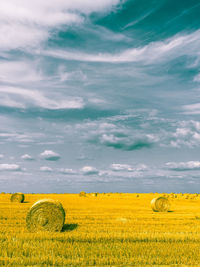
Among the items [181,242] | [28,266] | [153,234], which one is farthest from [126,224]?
[28,266]

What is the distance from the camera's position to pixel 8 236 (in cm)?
1243

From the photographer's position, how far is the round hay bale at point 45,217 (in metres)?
14.8

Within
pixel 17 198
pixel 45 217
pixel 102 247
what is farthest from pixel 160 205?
pixel 102 247

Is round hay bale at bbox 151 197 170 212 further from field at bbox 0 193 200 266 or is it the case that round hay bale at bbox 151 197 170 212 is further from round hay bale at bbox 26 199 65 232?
round hay bale at bbox 26 199 65 232

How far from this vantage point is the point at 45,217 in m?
15.1

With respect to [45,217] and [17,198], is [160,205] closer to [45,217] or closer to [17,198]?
[45,217]

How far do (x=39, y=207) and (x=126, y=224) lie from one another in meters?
4.71

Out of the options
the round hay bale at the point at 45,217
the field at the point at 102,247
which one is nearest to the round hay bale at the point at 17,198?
the field at the point at 102,247

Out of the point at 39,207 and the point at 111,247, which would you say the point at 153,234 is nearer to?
the point at 111,247

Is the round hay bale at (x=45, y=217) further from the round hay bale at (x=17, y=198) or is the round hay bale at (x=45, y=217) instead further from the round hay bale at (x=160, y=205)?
the round hay bale at (x=17, y=198)

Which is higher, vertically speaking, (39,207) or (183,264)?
(39,207)

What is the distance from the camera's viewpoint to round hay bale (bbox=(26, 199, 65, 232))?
1483cm

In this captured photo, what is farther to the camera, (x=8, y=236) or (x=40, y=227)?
(x=40, y=227)

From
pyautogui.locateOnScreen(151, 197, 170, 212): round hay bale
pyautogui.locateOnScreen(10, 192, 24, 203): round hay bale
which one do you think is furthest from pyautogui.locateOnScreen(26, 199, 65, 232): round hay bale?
pyautogui.locateOnScreen(10, 192, 24, 203): round hay bale
